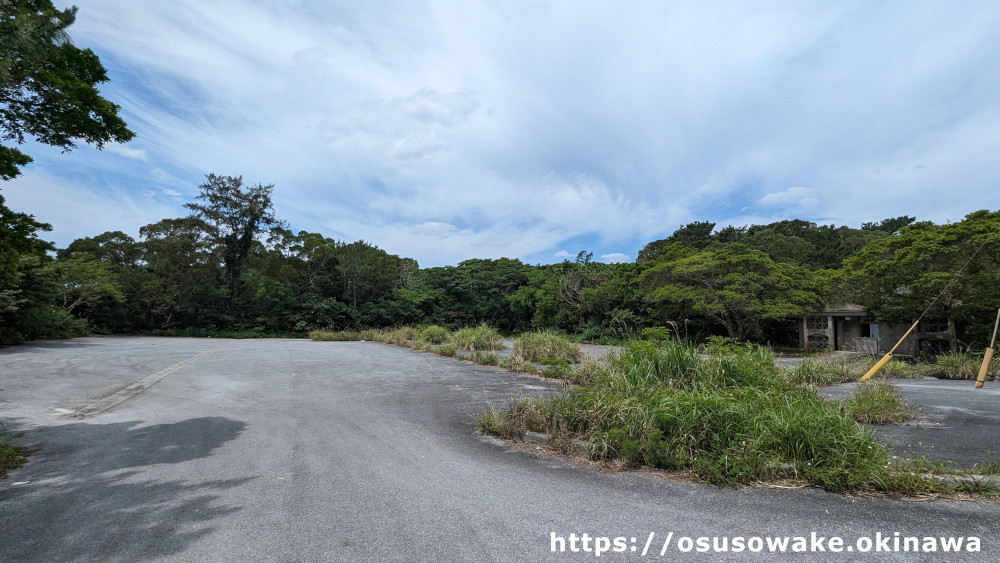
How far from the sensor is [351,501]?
11.1 ft

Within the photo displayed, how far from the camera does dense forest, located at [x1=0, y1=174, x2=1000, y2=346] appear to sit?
1761 centimetres

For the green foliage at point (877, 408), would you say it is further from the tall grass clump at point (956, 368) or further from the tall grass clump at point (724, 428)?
the tall grass clump at point (956, 368)

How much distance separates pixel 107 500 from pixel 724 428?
5226mm

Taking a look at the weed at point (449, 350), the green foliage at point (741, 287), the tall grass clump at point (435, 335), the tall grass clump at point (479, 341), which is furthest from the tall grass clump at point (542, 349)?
the green foliage at point (741, 287)

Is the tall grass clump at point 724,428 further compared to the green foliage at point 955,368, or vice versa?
the green foliage at point 955,368

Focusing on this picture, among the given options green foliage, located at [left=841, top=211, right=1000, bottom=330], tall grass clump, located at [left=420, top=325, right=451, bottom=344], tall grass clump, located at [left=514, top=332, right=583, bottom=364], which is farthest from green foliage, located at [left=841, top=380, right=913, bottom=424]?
tall grass clump, located at [left=420, top=325, right=451, bottom=344]

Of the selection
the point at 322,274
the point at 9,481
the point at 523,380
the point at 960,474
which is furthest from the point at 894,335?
Answer: the point at 322,274

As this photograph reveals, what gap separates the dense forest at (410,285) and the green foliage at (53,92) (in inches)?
636

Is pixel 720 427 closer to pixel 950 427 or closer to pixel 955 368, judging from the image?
pixel 950 427

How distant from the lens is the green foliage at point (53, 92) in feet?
11.5

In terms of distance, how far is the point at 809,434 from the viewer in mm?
3871

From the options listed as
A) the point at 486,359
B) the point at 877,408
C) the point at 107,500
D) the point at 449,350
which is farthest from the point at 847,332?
the point at 107,500

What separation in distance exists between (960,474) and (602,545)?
10.3ft

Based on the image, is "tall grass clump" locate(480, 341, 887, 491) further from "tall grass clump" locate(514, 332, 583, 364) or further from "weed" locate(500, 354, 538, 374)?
"tall grass clump" locate(514, 332, 583, 364)
